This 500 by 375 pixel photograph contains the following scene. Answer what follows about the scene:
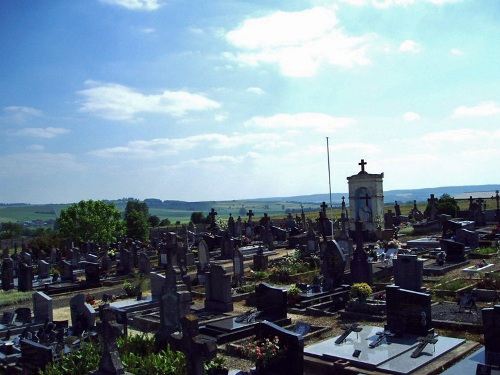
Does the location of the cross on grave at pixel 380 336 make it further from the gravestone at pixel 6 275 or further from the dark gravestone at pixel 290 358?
the gravestone at pixel 6 275

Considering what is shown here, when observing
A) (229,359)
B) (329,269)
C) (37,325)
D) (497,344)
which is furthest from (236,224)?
(497,344)

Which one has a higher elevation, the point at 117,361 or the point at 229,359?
the point at 117,361

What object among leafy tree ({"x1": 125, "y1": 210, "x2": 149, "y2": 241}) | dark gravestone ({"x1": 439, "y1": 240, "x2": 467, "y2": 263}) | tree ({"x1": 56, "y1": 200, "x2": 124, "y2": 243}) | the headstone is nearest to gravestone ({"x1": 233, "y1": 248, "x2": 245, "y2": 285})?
the headstone

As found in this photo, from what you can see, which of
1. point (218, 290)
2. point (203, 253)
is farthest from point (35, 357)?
point (203, 253)

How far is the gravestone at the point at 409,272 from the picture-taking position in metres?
15.7

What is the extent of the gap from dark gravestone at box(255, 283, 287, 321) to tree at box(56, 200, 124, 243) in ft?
93.7

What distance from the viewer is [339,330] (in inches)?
536

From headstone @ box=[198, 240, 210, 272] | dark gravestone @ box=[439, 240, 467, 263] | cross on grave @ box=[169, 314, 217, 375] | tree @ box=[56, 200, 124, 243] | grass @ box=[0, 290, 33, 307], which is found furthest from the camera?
tree @ box=[56, 200, 124, 243]

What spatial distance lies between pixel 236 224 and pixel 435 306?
1136 inches

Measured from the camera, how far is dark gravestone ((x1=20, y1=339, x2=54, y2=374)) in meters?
10.5

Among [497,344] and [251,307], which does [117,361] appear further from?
[251,307]

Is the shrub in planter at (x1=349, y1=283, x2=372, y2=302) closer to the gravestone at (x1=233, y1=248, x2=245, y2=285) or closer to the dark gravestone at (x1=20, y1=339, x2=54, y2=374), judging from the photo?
the gravestone at (x1=233, y1=248, x2=245, y2=285)

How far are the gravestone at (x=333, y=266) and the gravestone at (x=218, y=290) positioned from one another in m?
3.94

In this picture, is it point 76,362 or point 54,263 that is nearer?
point 76,362
